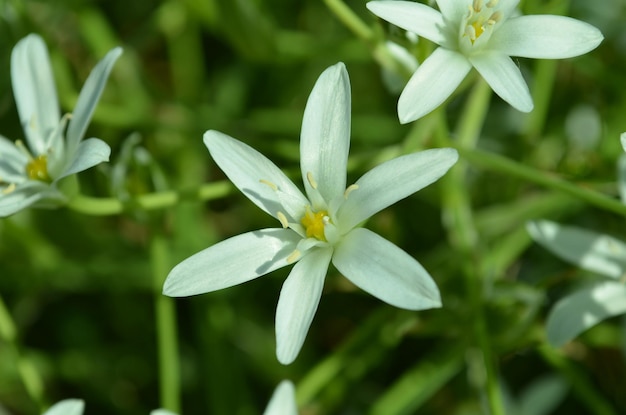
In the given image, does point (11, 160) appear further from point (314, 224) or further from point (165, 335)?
point (314, 224)

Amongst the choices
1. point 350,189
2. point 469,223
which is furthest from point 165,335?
point 469,223

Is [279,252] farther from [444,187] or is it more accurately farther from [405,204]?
[405,204]

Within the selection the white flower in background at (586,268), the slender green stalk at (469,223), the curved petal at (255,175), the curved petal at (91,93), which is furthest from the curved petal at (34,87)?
the white flower in background at (586,268)

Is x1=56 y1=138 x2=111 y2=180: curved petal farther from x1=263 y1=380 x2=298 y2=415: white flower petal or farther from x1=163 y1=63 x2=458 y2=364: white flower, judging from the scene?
x1=263 y1=380 x2=298 y2=415: white flower petal

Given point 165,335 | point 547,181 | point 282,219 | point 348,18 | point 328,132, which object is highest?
point 348,18

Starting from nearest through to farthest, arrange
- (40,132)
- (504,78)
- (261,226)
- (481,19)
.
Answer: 1. (504,78)
2. (481,19)
3. (40,132)
4. (261,226)

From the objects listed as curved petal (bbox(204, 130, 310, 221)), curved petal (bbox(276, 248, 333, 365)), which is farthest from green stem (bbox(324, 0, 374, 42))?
curved petal (bbox(276, 248, 333, 365))

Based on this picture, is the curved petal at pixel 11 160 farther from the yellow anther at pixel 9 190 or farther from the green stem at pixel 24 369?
the green stem at pixel 24 369
